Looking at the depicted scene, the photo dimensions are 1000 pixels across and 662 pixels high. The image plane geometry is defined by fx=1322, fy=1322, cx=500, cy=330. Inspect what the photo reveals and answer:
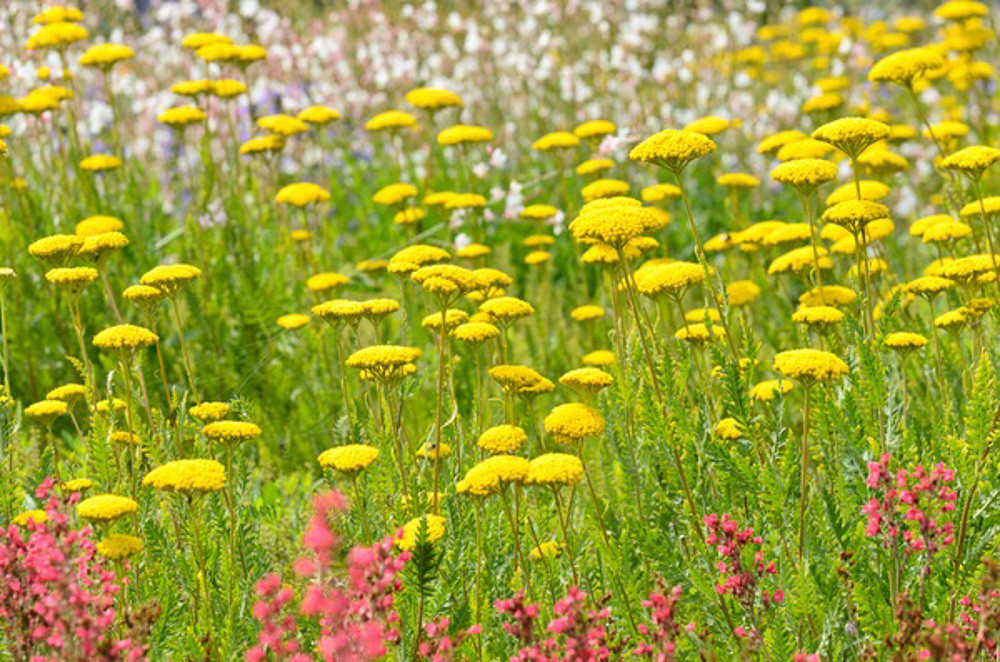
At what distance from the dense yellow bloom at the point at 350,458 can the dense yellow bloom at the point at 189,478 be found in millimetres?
230

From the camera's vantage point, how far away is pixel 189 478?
2.51 m

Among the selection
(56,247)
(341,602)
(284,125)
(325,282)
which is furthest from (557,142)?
(341,602)

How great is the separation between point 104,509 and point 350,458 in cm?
49

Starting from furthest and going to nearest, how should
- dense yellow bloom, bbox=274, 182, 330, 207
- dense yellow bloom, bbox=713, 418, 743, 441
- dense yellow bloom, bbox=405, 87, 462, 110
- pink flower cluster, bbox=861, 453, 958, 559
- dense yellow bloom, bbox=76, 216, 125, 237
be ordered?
1. dense yellow bloom, bbox=405, 87, 462, 110
2. dense yellow bloom, bbox=274, 182, 330, 207
3. dense yellow bloom, bbox=76, 216, 125, 237
4. dense yellow bloom, bbox=713, 418, 743, 441
5. pink flower cluster, bbox=861, 453, 958, 559

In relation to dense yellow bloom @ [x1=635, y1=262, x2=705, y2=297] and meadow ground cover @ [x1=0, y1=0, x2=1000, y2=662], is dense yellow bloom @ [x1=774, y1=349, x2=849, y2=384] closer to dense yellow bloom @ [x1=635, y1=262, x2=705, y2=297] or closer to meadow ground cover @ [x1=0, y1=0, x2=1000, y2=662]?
meadow ground cover @ [x1=0, y1=0, x2=1000, y2=662]

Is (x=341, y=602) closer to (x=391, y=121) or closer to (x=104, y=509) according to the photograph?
(x=104, y=509)

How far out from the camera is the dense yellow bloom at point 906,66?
357 cm

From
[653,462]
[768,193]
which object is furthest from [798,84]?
[653,462]

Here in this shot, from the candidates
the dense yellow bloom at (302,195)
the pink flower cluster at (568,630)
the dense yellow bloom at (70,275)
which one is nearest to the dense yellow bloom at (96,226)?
the dense yellow bloom at (302,195)

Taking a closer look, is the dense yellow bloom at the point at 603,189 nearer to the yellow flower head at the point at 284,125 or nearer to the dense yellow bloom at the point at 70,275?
the yellow flower head at the point at 284,125

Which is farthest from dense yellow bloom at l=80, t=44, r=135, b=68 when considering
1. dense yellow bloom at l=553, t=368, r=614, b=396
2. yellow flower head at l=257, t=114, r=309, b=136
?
dense yellow bloom at l=553, t=368, r=614, b=396

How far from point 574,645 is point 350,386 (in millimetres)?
3295

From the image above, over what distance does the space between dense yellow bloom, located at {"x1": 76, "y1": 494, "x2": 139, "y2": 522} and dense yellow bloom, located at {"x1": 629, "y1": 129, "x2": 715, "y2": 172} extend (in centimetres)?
134

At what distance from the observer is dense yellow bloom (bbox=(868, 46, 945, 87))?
3.57 meters
